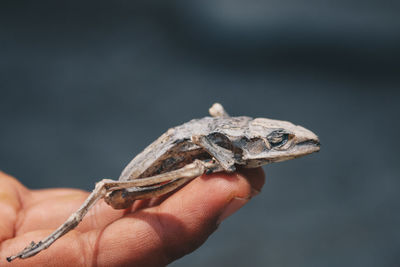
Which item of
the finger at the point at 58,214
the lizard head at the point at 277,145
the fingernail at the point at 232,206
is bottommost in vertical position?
the finger at the point at 58,214

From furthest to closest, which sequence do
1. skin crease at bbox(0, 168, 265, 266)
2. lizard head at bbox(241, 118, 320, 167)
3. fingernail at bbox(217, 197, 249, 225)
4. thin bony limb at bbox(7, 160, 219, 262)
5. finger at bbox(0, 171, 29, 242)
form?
finger at bbox(0, 171, 29, 242) → lizard head at bbox(241, 118, 320, 167) → fingernail at bbox(217, 197, 249, 225) → skin crease at bbox(0, 168, 265, 266) → thin bony limb at bbox(7, 160, 219, 262)

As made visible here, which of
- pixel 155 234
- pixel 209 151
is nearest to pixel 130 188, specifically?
pixel 155 234

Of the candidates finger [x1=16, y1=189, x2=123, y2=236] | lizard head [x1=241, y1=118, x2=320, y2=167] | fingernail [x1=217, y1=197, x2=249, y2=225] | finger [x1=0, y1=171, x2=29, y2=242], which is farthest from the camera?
finger [x1=16, y1=189, x2=123, y2=236]

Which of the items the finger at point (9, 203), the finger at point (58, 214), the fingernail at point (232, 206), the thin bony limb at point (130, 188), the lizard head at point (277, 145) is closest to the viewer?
the thin bony limb at point (130, 188)

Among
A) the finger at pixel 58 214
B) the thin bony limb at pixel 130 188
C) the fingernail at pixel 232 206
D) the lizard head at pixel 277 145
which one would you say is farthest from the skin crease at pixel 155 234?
the finger at pixel 58 214

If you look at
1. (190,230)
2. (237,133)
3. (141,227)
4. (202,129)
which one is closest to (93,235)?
(141,227)

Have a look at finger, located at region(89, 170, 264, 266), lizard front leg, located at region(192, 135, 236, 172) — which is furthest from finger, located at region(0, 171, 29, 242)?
lizard front leg, located at region(192, 135, 236, 172)

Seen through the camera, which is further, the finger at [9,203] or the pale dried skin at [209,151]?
the finger at [9,203]

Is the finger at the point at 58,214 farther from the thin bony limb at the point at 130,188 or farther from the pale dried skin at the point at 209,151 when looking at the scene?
the thin bony limb at the point at 130,188

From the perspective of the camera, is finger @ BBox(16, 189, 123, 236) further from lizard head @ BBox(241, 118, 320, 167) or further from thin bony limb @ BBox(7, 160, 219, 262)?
lizard head @ BBox(241, 118, 320, 167)

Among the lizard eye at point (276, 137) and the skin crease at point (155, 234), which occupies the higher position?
the lizard eye at point (276, 137)
